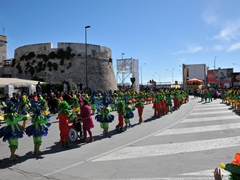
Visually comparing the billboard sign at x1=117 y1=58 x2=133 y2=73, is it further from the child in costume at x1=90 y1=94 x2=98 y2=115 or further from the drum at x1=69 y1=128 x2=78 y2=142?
the drum at x1=69 y1=128 x2=78 y2=142

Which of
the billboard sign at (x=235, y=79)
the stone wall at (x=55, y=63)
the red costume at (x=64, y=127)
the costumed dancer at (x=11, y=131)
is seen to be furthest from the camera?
the billboard sign at (x=235, y=79)

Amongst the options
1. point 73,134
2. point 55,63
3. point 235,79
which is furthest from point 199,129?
point 235,79

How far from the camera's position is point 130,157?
672 cm

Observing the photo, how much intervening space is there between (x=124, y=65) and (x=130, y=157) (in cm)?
3701

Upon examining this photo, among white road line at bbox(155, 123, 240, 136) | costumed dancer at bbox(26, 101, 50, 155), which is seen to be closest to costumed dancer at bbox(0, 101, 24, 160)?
costumed dancer at bbox(26, 101, 50, 155)

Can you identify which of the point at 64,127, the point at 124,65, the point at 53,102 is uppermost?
the point at 124,65

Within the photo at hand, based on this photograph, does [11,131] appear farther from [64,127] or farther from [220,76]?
[220,76]

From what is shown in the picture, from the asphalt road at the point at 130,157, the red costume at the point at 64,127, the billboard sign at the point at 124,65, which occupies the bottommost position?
the asphalt road at the point at 130,157

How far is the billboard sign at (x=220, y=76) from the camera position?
59.4 metres

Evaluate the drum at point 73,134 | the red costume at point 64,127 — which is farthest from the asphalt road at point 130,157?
the red costume at point 64,127

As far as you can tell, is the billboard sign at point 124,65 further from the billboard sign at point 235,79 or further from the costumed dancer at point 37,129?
the costumed dancer at point 37,129

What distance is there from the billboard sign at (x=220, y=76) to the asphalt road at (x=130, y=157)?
54051 mm

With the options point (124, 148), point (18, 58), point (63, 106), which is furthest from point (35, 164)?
point (18, 58)

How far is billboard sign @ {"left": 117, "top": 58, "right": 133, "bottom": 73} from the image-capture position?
139 ft
